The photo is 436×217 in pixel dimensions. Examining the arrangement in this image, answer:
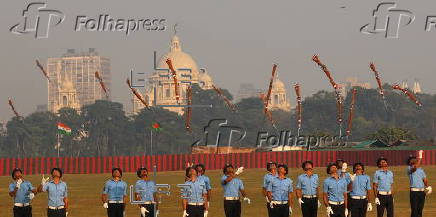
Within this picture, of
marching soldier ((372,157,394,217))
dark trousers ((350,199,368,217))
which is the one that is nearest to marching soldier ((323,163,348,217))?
dark trousers ((350,199,368,217))

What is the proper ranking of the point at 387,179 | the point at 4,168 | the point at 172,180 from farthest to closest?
the point at 4,168 < the point at 172,180 < the point at 387,179

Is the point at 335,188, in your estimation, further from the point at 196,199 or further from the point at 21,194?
the point at 21,194

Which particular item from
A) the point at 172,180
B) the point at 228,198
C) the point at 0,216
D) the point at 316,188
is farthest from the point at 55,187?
the point at 172,180

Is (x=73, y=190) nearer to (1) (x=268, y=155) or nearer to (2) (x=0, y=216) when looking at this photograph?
(2) (x=0, y=216)

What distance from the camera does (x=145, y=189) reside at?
92.0ft

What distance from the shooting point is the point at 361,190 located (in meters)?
28.8

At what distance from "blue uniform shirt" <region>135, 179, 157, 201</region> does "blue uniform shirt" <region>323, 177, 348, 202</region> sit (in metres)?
4.59

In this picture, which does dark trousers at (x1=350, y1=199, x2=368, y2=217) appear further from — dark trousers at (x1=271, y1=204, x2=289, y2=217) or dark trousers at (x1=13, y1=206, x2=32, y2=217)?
dark trousers at (x1=13, y1=206, x2=32, y2=217)

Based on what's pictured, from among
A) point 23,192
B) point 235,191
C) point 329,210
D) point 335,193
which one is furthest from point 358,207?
point 23,192

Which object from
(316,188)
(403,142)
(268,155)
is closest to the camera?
(316,188)

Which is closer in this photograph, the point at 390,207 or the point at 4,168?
the point at 390,207

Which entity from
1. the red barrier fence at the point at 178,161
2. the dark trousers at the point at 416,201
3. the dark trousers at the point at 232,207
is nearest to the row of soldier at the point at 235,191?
the dark trousers at the point at 232,207

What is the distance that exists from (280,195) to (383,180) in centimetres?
450

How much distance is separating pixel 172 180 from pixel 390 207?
4675 cm
